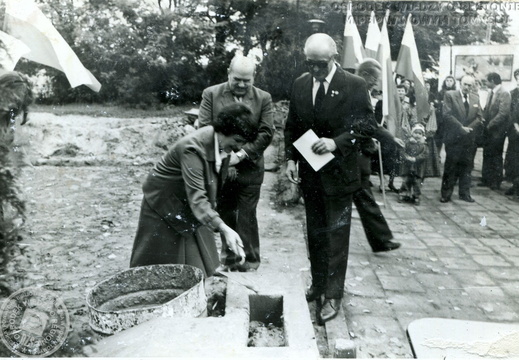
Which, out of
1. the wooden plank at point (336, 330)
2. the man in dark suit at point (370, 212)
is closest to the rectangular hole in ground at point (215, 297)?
the wooden plank at point (336, 330)

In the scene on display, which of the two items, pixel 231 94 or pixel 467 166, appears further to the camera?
pixel 467 166

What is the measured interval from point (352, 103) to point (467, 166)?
1.87 meters

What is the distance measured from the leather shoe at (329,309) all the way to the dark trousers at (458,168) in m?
1.98

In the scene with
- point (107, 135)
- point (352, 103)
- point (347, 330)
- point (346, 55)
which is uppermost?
point (346, 55)

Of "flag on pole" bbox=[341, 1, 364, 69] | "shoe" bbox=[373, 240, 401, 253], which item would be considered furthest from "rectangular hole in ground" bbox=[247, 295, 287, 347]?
"flag on pole" bbox=[341, 1, 364, 69]

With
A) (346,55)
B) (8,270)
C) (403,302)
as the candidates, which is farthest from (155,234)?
(346,55)

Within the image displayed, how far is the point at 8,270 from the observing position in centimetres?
270

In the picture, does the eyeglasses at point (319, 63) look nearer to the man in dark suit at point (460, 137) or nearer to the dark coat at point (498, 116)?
the dark coat at point (498, 116)

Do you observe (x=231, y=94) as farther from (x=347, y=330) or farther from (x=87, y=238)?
(x=347, y=330)


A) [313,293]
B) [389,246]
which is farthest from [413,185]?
[313,293]

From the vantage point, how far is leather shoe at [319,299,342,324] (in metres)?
3.29

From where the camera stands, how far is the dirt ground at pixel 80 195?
10.7ft

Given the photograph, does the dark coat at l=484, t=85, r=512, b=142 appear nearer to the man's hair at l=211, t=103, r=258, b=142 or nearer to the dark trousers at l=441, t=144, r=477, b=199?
the dark trousers at l=441, t=144, r=477, b=199

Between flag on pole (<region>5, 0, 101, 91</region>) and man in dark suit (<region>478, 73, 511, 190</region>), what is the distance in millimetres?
2986
